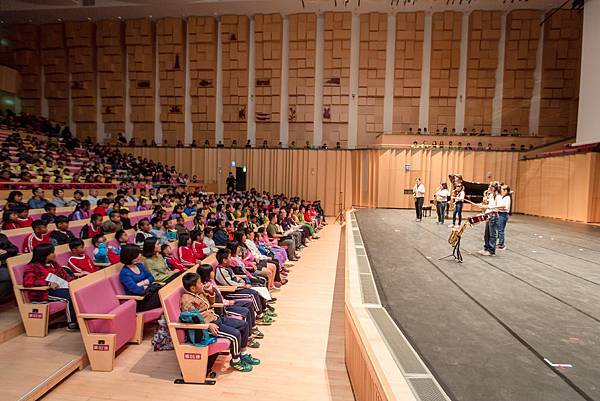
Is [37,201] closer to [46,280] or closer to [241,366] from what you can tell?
[46,280]

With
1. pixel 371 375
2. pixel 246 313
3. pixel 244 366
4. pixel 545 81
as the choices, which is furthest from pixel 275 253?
pixel 545 81

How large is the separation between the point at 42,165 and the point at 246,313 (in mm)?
9017

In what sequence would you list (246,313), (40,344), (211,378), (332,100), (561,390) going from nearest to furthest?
1. (561,390)
2. (211,378)
3. (40,344)
4. (246,313)
5. (332,100)

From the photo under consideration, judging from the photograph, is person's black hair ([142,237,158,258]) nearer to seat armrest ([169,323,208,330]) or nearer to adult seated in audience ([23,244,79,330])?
adult seated in audience ([23,244,79,330])

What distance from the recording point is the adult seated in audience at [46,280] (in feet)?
11.1

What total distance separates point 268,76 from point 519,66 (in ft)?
32.8

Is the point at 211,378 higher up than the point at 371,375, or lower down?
lower down

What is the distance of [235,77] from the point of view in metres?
15.7

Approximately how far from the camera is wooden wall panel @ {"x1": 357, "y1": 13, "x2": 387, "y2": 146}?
48.8 feet

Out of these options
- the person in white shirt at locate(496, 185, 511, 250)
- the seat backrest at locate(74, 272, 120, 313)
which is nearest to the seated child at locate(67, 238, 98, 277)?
the seat backrest at locate(74, 272, 120, 313)

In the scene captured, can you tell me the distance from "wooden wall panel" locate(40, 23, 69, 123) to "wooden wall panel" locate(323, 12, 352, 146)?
11642 mm

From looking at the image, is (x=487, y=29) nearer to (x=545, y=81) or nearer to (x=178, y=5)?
(x=545, y=81)

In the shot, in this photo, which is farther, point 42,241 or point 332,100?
point 332,100

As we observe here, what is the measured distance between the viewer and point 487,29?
14.4 metres
